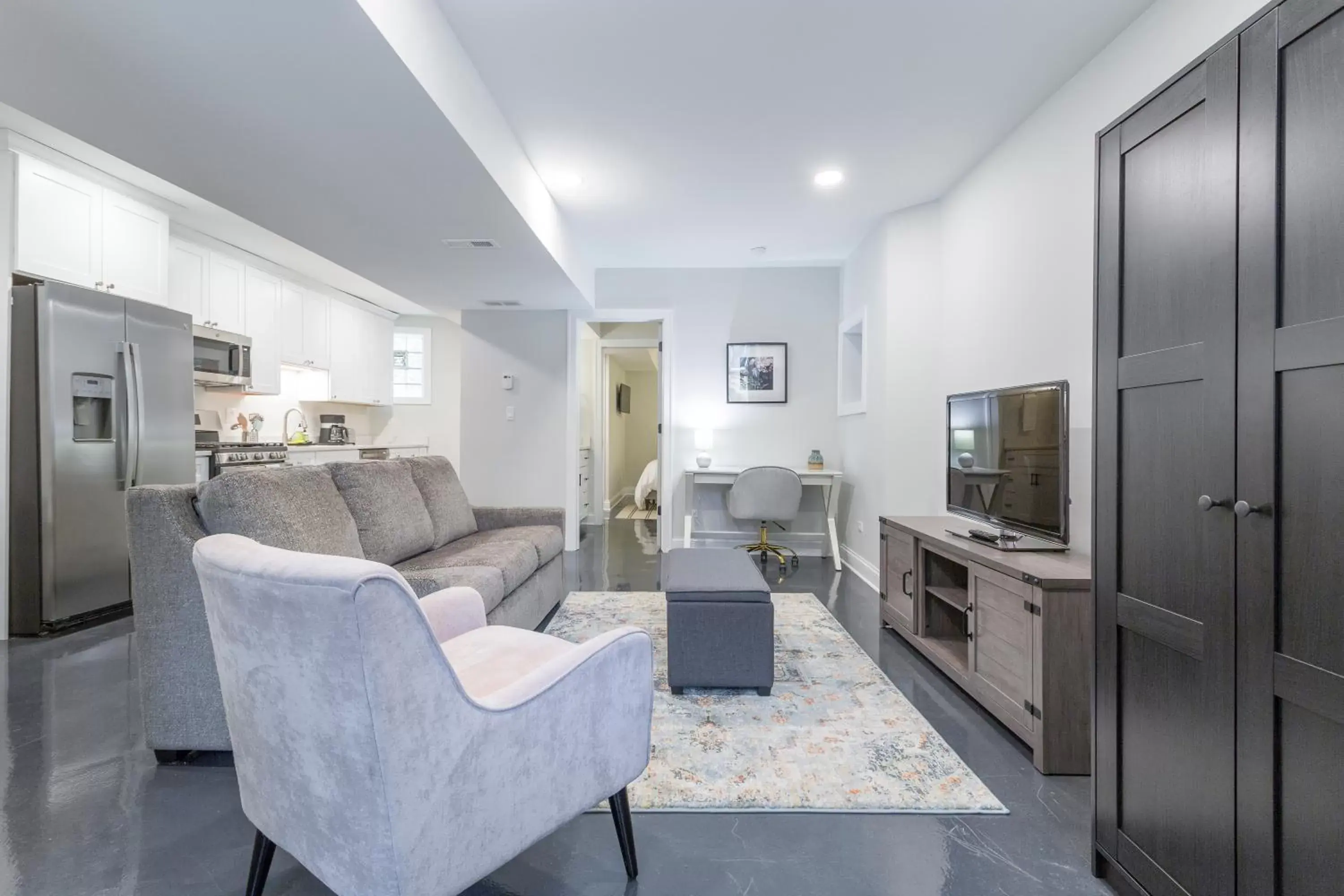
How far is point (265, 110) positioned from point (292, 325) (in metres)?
3.93

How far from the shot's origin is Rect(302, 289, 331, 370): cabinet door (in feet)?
18.6

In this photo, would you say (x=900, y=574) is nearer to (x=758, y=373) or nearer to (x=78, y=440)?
(x=758, y=373)

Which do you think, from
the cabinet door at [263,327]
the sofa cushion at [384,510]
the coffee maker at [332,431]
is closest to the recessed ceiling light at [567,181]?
the sofa cushion at [384,510]

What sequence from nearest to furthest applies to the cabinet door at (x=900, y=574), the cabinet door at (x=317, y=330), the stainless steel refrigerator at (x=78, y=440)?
the cabinet door at (x=900, y=574), the stainless steel refrigerator at (x=78, y=440), the cabinet door at (x=317, y=330)

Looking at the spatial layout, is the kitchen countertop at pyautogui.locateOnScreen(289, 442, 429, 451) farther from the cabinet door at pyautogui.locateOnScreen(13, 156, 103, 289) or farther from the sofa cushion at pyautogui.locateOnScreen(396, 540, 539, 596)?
the sofa cushion at pyautogui.locateOnScreen(396, 540, 539, 596)

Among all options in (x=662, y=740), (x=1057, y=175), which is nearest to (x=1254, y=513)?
(x=662, y=740)

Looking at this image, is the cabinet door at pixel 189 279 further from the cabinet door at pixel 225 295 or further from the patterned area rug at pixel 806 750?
the patterned area rug at pixel 806 750

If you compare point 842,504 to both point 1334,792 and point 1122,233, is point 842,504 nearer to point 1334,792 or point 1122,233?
point 1122,233

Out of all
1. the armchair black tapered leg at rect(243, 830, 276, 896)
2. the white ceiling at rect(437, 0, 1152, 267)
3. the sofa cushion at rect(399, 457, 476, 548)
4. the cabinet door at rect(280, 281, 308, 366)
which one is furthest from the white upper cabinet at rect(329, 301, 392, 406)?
the armchair black tapered leg at rect(243, 830, 276, 896)

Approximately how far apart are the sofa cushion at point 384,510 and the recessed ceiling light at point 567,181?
189cm

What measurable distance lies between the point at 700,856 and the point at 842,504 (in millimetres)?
3944

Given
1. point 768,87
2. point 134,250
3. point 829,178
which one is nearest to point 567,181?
point 768,87

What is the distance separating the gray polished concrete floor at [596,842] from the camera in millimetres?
1385

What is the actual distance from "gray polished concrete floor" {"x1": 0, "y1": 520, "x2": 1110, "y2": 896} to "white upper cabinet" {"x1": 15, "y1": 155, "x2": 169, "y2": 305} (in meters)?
2.48
